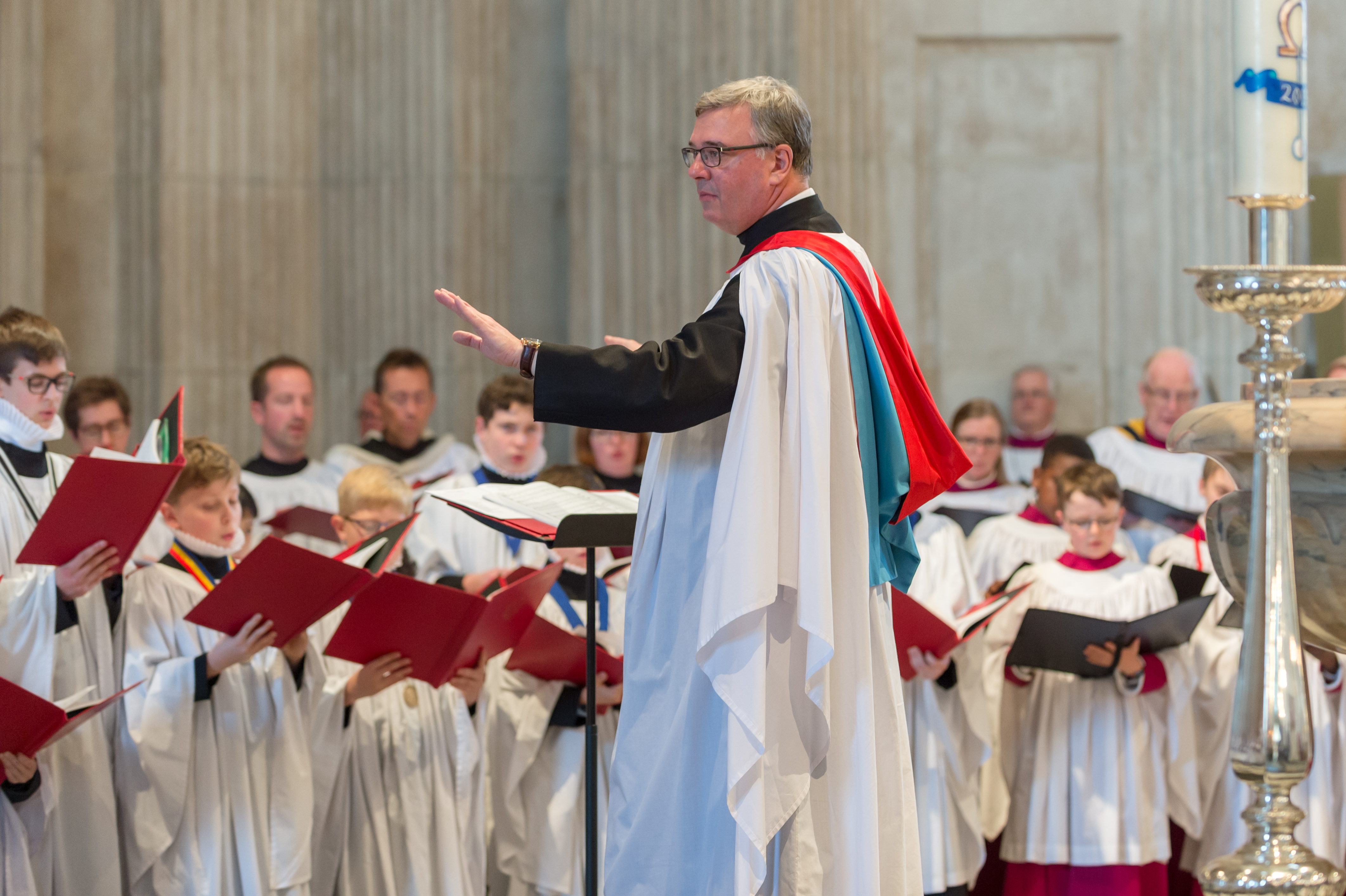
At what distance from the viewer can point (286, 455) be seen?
21.7 feet

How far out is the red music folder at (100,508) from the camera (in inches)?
145

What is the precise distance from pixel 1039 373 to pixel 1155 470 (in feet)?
3.38

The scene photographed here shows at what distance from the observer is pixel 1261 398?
2.28 metres

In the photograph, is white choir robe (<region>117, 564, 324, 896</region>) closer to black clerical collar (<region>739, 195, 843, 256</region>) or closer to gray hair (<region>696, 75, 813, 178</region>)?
black clerical collar (<region>739, 195, 843, 256</region>)

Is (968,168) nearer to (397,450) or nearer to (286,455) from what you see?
(397,450)

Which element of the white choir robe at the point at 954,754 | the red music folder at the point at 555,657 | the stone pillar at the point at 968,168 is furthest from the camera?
the stone pillar at the point at 968,168

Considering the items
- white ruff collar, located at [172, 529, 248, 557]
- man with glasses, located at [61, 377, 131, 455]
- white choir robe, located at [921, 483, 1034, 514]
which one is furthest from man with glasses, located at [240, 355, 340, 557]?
white choir robe, located at [921, 483, 1034, 514]

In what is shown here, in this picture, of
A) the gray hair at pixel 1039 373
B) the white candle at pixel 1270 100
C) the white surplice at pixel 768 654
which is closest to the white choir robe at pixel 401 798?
the white surplice at pixel 768 654

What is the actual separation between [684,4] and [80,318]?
3603mm

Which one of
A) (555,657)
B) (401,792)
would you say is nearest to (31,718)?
(401,792)

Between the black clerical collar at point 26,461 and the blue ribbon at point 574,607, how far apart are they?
1.66 m

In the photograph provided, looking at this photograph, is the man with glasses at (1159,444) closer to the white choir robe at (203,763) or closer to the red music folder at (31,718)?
the white choir robe at (203,763)

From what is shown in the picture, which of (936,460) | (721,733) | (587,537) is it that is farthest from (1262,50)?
(587,537)

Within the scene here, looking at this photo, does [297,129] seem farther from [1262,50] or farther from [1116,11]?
[1262,50]
